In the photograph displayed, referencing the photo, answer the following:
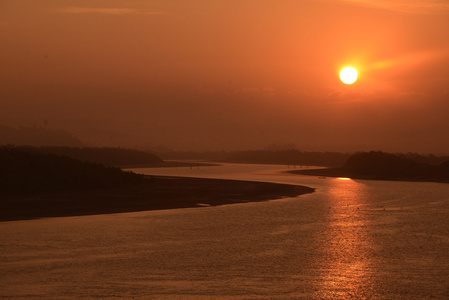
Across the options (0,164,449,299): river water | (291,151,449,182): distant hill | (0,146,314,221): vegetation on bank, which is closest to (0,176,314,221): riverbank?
(0,146,314,221): vegetation on bank

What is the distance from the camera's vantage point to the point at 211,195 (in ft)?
168

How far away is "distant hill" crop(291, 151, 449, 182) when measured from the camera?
9179 centimetres

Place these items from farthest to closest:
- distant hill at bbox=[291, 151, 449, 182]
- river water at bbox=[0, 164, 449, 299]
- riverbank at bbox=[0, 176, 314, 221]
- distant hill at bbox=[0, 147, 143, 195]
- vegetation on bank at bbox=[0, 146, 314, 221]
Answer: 1. distant hill at bbox=[291, 151, 449, 182]
2. distant hill at bbox=[0, 147, 143, 195]
3. vegetation on bank at bbox=[0, 146, 314, 221]
4. riverbank at bbox=[0, 176, 314, 221]
5. river water at bbox=[0, 164, 449, 299]

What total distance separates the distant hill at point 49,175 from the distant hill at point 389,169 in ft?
169

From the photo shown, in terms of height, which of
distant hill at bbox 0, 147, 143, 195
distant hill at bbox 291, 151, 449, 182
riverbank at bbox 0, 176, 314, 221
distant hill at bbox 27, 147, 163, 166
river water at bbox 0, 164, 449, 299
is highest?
distant hill at bbox 27, 147, 163, 166

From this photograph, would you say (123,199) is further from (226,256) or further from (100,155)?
(100,155)

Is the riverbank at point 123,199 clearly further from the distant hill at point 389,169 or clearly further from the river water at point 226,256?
the distant hill at point 389,169

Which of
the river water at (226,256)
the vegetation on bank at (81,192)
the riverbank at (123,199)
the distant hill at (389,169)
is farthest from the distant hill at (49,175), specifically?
the distant hill at (389,169)

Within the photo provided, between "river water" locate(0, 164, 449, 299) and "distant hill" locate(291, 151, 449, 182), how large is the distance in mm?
58670

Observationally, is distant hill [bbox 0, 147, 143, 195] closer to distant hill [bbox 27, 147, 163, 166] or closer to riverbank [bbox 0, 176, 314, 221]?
riverbank [bbox 0, 176, 314, 221]

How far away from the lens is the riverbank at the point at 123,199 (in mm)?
37094

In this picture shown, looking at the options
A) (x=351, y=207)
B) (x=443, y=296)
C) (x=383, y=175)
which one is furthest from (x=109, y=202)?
(x=383, y=175)

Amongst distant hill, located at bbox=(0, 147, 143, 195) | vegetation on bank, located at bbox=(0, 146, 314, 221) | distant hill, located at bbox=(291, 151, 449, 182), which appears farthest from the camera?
distant hill, located at bbox=(291, 151, 449, 182)

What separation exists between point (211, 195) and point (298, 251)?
28211 mm
